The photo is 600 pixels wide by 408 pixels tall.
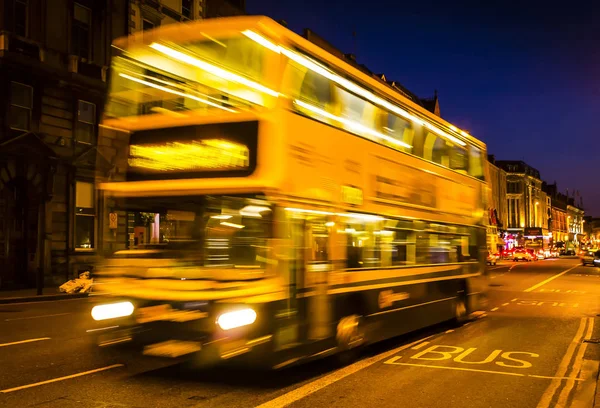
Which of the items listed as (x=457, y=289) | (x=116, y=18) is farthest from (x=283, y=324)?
(x=116, y=18)

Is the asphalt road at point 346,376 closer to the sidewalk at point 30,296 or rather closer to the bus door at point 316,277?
the bus door at point 316,277

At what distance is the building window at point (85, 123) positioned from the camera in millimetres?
26234

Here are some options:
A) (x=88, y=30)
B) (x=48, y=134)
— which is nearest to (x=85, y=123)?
(x=48, y=134)

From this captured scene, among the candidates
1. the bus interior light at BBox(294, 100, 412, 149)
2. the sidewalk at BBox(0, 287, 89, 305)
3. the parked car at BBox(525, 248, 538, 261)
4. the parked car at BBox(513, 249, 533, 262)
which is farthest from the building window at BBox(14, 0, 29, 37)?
the parked car at BBox(525, 248, 538, 261)

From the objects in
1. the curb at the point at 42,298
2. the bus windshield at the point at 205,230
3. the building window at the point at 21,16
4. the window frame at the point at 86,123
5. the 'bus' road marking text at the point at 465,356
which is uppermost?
the building window at the point at 21,16

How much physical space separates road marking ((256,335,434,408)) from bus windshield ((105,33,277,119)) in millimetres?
3525

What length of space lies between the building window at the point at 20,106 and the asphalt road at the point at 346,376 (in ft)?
42.5

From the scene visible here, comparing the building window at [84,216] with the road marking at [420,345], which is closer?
the road marking at [420,345]

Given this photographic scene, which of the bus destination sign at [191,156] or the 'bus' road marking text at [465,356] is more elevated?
the bus destination sign at [191,156]

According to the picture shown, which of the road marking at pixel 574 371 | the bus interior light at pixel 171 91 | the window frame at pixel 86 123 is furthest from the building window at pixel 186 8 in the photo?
the road marking at pixel 574 371

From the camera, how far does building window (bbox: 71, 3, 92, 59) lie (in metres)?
26.3

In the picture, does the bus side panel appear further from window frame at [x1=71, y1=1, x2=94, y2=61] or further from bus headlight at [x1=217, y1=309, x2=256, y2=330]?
window frame at [x1=71, y1=1, x2=94, y2=61]

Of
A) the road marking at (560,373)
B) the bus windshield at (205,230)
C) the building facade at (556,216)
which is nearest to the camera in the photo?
the road marking at (560,373)

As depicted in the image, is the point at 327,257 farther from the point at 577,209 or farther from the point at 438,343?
the point at 577,209
